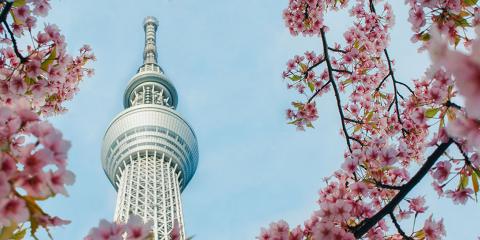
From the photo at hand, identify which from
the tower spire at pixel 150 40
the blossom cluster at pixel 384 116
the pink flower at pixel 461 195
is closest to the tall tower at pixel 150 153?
the tower spire at pixel 150 40

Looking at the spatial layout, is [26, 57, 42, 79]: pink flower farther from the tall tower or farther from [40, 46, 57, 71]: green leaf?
the tall tower

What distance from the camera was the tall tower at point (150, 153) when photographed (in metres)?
50.6

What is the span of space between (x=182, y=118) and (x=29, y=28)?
54.9 metres

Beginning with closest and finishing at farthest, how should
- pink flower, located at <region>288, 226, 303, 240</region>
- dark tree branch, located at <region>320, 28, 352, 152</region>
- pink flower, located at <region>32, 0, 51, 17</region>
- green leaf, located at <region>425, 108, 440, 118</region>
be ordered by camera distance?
1. pink flower, located at <region>288, 226, 303, 240</region>
2. green leaf, located at <region>425, 108, 440, 118</region>
3. pink flower, located at <region>32, 0, 51, 17</region>
4. dark tree branch, located at <region>320, 28, 352, 152</region>

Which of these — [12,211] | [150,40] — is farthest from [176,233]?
[150,40]

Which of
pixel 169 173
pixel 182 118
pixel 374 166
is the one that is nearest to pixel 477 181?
pixel 374 166

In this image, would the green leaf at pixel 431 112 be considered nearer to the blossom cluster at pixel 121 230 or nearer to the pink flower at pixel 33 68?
the blossom cluster at pixel 121 230

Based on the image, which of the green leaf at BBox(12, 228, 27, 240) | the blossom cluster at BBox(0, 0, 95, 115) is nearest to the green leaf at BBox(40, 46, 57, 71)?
the blossom cluster at BBox(0, 0, 95, 115)

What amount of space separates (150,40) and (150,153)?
70.9 ft

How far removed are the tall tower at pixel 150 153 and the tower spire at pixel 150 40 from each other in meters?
6.17

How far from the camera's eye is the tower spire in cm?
6750

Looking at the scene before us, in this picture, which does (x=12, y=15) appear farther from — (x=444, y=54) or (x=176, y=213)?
(x=176, y=213)

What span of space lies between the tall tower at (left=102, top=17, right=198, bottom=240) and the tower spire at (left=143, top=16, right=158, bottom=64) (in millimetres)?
6173

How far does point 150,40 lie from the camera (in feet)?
232
